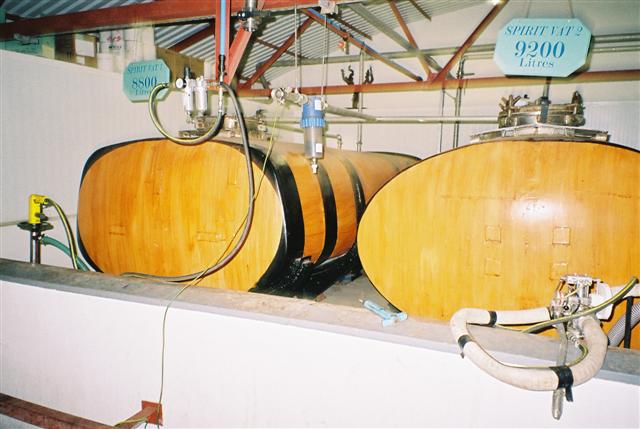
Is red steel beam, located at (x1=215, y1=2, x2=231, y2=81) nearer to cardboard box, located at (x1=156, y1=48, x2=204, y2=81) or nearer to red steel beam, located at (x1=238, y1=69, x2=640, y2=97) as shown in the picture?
cardboard box, located at (x1=156, y1=48, x2=204, y2=81)

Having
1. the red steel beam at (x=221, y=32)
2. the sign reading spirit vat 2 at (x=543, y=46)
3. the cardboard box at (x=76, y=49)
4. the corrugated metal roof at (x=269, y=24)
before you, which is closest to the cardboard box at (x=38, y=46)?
the cardboard box at (x=76, y=49)

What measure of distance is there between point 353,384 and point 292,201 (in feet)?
3.27

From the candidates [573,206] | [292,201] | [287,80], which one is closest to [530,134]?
[573,206]

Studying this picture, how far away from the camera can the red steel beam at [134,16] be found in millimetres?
2229

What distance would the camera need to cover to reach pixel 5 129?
2480 mm

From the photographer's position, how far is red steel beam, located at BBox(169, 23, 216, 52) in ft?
18.2

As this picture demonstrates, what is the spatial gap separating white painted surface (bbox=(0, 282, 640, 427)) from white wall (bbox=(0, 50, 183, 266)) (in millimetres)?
1028

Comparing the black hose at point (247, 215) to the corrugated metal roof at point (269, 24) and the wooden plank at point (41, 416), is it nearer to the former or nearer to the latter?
the wooden plank at point (41, 416)

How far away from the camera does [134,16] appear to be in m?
2.63

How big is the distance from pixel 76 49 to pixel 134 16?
1160 millimetres

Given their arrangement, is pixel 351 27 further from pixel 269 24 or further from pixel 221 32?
pixel 221 32

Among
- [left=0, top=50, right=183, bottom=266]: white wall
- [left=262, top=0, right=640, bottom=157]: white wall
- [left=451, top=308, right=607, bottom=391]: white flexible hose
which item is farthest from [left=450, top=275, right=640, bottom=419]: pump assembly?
[left=262, top=0, right=640, bottom=157]: white wall

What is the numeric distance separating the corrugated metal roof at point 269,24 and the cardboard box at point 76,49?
1562mm

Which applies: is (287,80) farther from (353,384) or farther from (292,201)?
(353,384)
